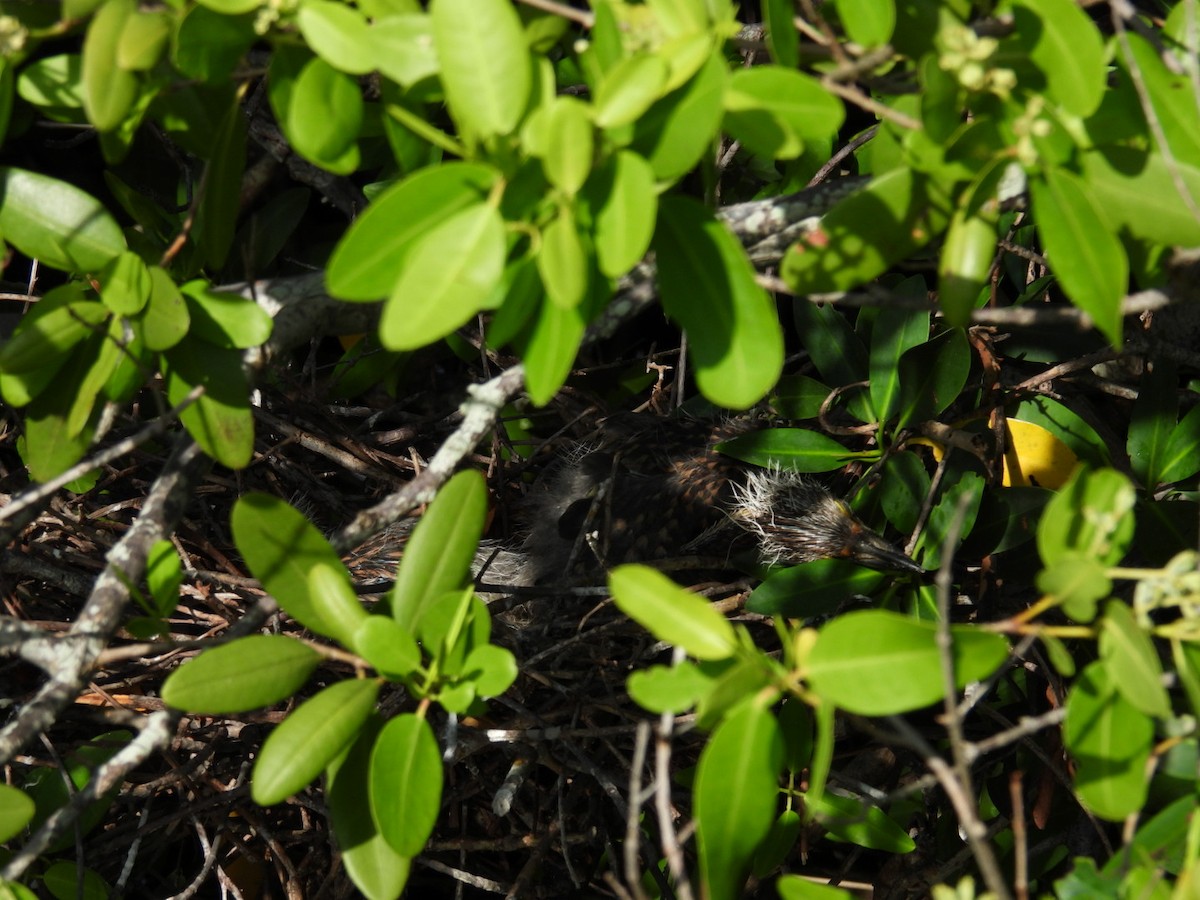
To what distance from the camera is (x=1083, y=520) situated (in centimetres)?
112

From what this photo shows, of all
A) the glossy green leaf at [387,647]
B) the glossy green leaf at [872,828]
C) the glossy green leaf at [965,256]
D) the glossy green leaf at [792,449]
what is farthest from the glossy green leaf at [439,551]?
the glossy green leaf at [792,449]

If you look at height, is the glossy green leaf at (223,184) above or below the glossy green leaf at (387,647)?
above

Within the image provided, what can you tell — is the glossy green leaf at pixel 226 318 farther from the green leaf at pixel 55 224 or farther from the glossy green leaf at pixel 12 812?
the glossy green leaf at pixel 12 812

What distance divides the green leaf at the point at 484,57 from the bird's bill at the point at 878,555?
1.26 meters

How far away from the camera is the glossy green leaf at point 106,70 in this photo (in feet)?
3.43

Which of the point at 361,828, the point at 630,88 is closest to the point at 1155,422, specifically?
the point at 630,88

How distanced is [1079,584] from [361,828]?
2.72 feet

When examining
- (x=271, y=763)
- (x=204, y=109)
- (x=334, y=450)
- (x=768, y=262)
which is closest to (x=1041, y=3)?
(x=768, y=262)

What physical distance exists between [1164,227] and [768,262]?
579mm

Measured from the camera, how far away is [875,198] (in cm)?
114

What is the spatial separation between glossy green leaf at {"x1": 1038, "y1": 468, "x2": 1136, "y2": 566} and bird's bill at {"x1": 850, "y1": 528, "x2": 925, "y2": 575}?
84cm

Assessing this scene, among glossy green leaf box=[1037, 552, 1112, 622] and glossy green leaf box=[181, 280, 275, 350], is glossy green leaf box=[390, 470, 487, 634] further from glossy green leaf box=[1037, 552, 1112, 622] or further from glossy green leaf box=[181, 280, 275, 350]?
glossy green leaf box=[1037, 552, 1112, 622]

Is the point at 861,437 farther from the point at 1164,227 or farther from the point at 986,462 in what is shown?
the point at 1164,227

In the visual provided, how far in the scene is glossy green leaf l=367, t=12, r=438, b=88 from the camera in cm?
106
